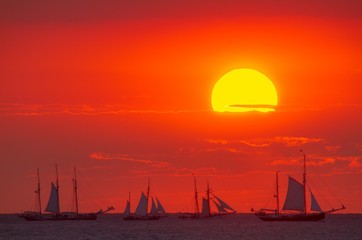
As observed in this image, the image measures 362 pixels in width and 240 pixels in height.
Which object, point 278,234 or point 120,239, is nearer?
point 120,239

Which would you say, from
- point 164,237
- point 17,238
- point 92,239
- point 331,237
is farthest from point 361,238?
point 17,238

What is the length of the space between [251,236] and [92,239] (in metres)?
29.7

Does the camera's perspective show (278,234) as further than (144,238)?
Yes

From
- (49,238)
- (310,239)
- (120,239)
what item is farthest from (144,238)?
(310,239)

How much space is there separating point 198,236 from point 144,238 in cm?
1183

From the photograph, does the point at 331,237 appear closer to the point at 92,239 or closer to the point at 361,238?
the point at 361,238

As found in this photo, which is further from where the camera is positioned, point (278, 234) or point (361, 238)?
point (278, 234)

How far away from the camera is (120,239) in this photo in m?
178

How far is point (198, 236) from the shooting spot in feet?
611

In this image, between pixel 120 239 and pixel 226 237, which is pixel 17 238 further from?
pixel 226 237

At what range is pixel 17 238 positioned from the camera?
182 meters

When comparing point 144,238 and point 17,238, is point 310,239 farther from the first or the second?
point 17,238

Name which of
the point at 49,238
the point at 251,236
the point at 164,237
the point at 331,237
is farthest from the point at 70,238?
the point at 331,237

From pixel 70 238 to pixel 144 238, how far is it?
41.7 ft
